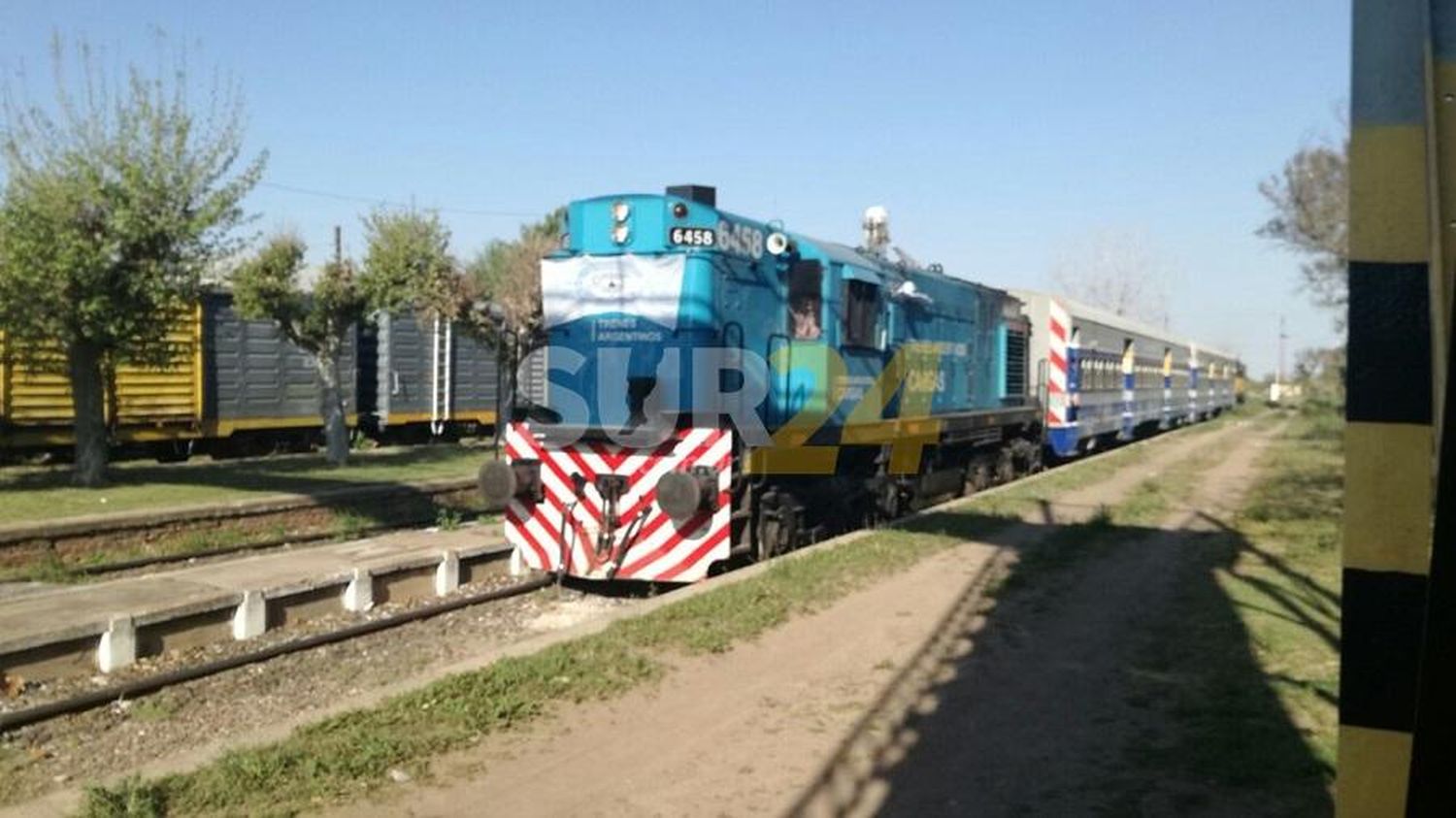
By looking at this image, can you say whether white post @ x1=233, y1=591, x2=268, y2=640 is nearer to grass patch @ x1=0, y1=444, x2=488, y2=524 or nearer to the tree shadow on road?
grass patch @ x1=0, y1=444, x2=488, y2=524

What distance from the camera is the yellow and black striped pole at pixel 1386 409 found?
4.88ft

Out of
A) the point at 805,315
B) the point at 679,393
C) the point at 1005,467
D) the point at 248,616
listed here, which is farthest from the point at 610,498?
the point at 1005,467

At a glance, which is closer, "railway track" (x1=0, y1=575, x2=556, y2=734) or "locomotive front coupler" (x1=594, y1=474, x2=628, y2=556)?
"railway track" (x1=0, y1=575, x2=556, y2=734)

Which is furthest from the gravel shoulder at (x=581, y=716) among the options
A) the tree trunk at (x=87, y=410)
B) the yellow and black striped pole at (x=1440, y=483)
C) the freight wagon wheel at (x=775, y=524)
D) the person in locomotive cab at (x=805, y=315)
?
the tree trunk at (x=87, y=410)

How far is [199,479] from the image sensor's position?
53.8 feet

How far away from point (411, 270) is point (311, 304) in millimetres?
1800

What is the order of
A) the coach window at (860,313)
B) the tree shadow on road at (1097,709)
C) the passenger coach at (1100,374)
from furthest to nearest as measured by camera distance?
the passenger coach at (1100,374) → the coach window at (860,313) → the tree shadow on road at (1097,709)

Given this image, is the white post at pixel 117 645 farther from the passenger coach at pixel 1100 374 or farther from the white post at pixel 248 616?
the passenger coach at pixel 1100 374

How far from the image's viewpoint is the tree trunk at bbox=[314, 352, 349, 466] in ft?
63.2

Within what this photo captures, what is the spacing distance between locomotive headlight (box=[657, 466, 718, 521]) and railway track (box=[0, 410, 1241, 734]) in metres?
1.85

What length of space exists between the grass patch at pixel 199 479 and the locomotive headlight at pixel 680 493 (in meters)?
7.38

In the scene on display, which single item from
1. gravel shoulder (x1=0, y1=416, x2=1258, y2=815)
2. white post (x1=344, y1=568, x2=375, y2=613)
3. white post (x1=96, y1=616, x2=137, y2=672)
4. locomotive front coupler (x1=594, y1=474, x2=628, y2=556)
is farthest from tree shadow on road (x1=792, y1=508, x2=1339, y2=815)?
white post (x1=96, y1=616, x2=137, y2=672)

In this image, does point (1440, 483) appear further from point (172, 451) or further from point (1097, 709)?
point (172, 451)

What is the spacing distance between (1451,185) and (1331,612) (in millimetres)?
7902
